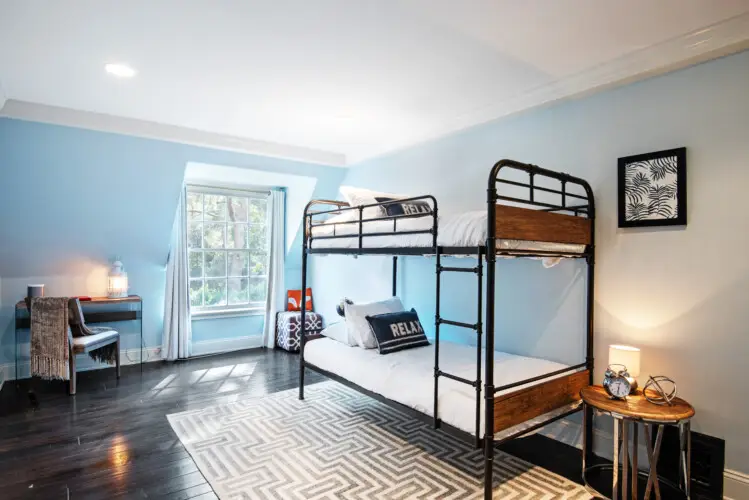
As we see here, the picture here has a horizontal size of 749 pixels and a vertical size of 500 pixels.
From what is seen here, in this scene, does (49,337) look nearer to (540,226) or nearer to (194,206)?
(194,206)

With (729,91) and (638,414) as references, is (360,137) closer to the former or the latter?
(729,91)

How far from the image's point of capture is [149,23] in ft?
7.25

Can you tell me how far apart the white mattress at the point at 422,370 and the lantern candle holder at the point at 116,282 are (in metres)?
2.22

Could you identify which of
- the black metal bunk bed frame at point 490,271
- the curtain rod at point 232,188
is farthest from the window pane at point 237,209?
the black metal bunk bed frame at point 490,271

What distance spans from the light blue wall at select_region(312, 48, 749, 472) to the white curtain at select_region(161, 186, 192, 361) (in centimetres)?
328

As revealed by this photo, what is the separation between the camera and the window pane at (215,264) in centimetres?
547

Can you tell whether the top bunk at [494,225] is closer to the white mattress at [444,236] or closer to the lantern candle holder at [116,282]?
the white mattress at [444,236]

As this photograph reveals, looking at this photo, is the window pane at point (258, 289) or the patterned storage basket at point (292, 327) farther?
the window pane at point (258, 289)

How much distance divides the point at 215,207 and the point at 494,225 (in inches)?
169

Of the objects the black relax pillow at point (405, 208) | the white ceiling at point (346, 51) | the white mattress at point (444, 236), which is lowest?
the white mattress at point (444, 236)

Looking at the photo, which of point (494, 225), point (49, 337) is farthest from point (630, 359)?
point (49, 337)

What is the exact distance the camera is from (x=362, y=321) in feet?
11.8

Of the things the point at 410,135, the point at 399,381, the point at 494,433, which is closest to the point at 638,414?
the point at 494,433

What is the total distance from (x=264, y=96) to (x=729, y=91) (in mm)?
2878
